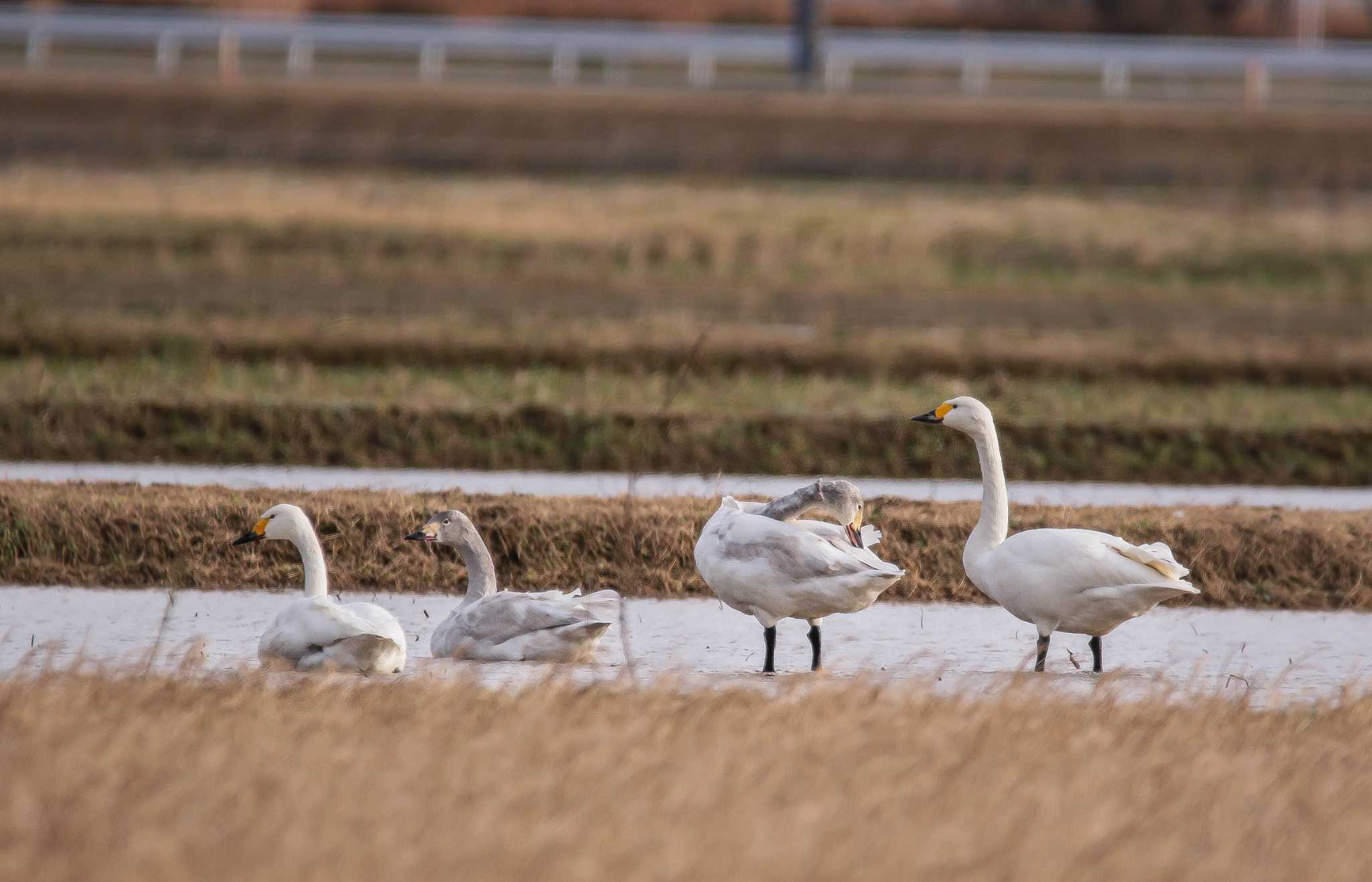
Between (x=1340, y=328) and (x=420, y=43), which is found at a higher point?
(x=420, y=43)

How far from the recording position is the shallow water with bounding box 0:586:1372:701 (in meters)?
7.28

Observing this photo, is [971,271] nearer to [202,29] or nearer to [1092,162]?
[1092,162]

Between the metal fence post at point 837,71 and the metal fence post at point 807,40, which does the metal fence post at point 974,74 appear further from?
the metal fence post at point 807,40

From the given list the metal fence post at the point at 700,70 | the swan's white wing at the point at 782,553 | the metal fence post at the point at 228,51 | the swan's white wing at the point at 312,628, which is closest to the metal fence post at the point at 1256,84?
the metal fence post at the point at 700,70

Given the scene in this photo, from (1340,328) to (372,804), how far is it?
15.9 metres

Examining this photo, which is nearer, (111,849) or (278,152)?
(111,849)

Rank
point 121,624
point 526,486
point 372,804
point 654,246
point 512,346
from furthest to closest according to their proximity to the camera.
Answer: point 654,246 → point 512,346 → point 526,486 → point 121,624 → point 372,804

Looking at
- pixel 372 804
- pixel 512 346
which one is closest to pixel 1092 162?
pixel 512 346

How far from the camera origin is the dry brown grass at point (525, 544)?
8.99 m

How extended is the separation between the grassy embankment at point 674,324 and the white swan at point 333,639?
8.67 ft

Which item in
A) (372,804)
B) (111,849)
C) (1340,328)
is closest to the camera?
(111,849)

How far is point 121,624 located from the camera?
785 cm

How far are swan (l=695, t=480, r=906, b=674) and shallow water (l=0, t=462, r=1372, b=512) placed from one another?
2415mm

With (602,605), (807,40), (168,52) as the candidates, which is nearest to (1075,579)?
(602,605)
